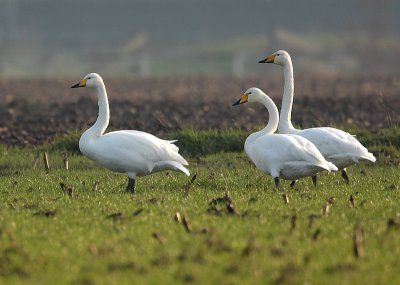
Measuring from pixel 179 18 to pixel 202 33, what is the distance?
7118 mm

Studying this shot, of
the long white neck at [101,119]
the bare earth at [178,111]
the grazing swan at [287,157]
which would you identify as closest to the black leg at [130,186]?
the long white neck at [101,119]

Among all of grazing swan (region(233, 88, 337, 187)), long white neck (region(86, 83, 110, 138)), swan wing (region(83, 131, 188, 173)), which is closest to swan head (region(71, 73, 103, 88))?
long white neck (region(86, 83, 110, 138))

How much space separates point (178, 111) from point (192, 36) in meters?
60.7

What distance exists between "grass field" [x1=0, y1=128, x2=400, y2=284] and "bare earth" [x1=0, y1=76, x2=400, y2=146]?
4808 mm

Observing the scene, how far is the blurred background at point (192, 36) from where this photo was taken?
5931cm

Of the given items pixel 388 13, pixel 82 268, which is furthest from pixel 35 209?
pixel 388 13

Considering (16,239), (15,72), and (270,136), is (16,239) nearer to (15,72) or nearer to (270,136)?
(270,136)

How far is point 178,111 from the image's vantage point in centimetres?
2206

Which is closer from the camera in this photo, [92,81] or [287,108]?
[92,81]

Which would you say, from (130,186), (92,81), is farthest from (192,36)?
(130,186)

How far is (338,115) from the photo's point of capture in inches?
826

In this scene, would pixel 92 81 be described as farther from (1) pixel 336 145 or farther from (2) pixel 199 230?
(2) pixel 199 230

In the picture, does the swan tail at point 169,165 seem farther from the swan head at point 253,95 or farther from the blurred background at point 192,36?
the blurred background at point 192,36

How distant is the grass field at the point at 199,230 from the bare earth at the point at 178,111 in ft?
15.8
